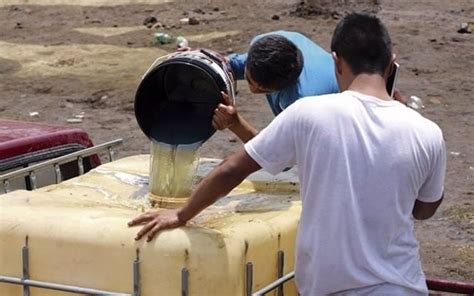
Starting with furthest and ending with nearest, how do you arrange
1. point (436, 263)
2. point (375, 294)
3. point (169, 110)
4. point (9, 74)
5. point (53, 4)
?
point (53, 4) → point (9, 74) → point (436, 263) → point (169, 110) → point (375, 294)

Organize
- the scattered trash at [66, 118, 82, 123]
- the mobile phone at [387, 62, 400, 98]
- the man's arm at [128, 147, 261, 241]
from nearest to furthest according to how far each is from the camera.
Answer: the man's arm at [128, 147, 261, 241]
the mobile phone at [387, 62, 400, 98]
the scattered trash at [66, 118, 82, 123]

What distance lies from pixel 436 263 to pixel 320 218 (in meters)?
4.02

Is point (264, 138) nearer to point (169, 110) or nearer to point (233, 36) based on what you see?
point (169, 110)

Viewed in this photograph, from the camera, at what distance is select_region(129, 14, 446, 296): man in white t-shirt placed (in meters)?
2.80

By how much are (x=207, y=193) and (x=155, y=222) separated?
20 centimetres

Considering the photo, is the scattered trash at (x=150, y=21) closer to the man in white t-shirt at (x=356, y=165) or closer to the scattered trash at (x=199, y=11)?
the scattered trash at (x=199, y=11)

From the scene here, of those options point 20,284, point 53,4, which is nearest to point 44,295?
A: point 20,284

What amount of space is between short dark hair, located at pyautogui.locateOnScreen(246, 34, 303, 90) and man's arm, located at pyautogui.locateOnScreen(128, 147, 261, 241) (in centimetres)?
83

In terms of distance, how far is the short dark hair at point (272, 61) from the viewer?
377 centimetres

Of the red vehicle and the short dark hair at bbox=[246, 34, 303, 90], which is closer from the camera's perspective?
the short dark hair at bbox=[246, 34, 303, 90]

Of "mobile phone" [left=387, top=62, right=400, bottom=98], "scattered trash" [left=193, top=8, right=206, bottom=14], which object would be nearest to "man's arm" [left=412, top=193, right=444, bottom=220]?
"mobile phone" [left=387, top=62, right=400, bottom=98]

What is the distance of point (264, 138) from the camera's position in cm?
286

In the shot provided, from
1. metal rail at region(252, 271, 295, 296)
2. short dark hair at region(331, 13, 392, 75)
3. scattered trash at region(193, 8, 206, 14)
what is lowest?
scattered trash at region(193, 8, 206, 14)

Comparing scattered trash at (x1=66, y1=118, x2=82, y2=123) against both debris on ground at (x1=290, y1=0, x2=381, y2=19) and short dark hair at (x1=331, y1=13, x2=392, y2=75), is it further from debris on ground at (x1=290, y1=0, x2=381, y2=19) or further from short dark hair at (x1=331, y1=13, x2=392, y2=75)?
short dark hair at (x1=331, y1=13, x2=392, y2=75)
